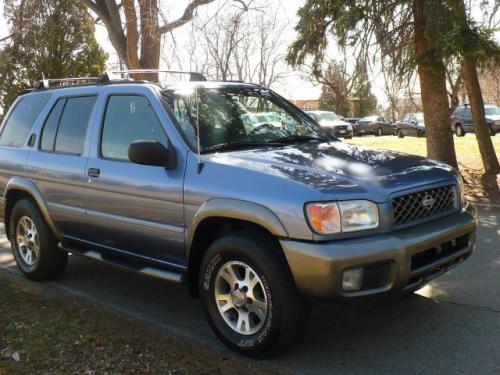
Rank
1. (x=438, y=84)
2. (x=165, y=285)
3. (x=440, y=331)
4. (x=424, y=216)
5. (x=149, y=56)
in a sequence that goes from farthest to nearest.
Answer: (x=149, y=56) < (x=438, y=84) < (x=165, y=285) < (x=440, y=331) < (x=424, y=216)

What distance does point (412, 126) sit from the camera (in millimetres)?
31141

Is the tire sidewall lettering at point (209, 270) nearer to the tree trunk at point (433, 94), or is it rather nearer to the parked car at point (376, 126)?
the tree trunk at point (433, 94)

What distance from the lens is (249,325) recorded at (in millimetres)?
3705

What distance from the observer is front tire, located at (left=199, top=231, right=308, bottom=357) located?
3.43 meters

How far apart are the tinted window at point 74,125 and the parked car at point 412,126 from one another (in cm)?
2714

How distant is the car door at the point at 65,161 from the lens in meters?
4.87

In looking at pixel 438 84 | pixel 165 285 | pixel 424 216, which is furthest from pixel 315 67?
pixel 424 216

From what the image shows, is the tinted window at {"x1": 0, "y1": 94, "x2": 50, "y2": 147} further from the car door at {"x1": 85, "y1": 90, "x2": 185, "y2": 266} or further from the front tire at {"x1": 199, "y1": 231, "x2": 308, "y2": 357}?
the front tire at {"x1": 199, "y1": 231, "x2": 308, "y2": 357}

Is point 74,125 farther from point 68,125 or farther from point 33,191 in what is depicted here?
point 33,191

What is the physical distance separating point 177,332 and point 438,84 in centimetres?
755

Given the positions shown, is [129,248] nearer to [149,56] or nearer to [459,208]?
[459,208]

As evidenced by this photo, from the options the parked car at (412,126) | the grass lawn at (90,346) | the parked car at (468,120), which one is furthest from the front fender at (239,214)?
the parked car at (412,126)

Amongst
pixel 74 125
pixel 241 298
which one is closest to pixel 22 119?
pixel 74 125

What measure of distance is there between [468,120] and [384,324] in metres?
25.5
